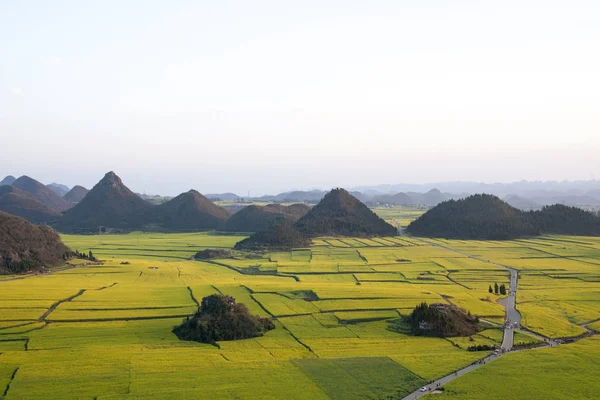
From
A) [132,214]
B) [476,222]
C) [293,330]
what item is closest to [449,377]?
[293,330]

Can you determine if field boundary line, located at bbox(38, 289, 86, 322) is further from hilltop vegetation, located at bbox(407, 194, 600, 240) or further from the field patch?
hilltop vegetation, located at bbox(407, 194, 600, 240)

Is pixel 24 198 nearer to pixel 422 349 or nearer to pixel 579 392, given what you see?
pixel 422 349

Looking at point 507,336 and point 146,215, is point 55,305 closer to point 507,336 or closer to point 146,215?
point 507,336

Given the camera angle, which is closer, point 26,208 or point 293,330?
point 293,330

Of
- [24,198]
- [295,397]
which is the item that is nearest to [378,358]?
[295,397]

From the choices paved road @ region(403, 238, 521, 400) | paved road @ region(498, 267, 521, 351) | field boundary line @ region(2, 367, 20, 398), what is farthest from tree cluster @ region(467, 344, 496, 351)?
field boundary line @ region(2, 367, 20, 398)
